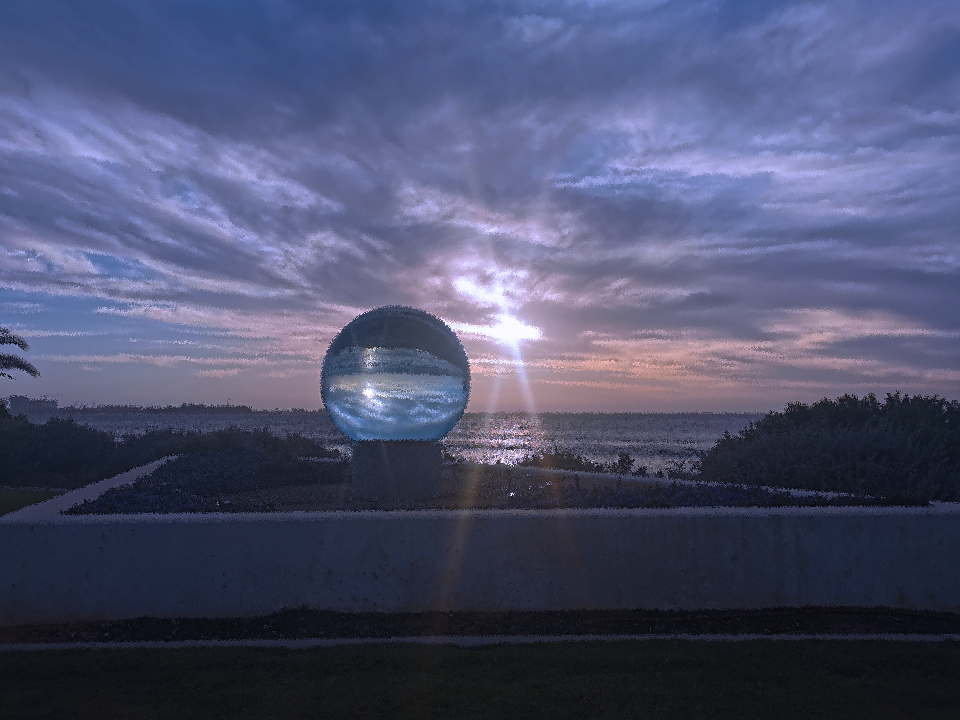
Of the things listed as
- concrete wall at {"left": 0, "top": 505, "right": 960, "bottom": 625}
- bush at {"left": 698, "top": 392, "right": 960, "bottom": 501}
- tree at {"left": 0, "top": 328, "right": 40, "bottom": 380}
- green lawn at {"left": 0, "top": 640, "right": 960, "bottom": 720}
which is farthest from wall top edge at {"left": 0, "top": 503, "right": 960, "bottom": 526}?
tree at {"left": 0, "top": 328, "right": 40, "bottom": 380}

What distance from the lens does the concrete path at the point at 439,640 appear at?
6762 mm

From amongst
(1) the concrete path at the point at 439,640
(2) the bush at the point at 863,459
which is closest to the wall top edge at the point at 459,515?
(1) the concrete path at the point at 439,640

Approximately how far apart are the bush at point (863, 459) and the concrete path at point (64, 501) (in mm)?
11629

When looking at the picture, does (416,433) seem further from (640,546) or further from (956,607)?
(956,607)

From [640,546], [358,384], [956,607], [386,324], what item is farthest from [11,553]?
[956,607]

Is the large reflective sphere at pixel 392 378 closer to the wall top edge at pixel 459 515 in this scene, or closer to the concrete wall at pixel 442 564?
the wall top edge at pixel 459 515

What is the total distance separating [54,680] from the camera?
6000mm

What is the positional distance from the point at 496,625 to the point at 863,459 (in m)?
10.2

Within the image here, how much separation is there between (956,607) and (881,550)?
3.64 ft

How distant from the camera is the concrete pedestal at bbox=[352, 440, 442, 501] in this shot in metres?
11.5

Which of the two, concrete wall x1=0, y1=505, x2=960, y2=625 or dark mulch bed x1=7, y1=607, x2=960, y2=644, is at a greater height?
concrete wall x1=0, y1=505, x2=960, y2=625

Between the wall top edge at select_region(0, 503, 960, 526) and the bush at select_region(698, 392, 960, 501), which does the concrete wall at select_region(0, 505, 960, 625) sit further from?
the bush at select_region(698, 392, 960, 501)

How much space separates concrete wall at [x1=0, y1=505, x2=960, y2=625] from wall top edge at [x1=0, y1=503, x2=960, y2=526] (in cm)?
3

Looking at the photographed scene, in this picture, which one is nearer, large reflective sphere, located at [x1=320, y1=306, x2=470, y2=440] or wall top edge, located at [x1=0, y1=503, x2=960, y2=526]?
wall top edge, located at [x1=0, y1=503, x2=960, y2=526]
